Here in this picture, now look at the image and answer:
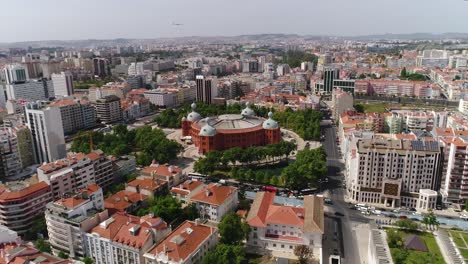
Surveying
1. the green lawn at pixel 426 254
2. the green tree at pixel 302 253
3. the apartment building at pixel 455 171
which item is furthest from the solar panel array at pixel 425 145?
the green tree at pixel 302 253

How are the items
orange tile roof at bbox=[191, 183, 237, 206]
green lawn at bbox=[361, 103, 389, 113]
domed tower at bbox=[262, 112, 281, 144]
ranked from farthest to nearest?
green lawn at bbox=[361, 103, 389, 113] < domed tower at bbox=[262, 112, 281, 144] < orange tile roof at bbox=[191, 183, 237, 206]

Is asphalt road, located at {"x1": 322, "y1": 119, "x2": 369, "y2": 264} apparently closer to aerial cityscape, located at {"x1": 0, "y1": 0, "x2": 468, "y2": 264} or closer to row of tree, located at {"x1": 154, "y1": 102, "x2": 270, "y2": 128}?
aerial cityscape, located at {"x1": 0, "y1": 0, "x2": 468, "y2": 264}

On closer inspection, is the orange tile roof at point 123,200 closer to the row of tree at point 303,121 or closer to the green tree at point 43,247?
the green tree at point 43,247

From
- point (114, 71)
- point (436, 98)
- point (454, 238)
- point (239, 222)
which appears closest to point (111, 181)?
point (239, 222)

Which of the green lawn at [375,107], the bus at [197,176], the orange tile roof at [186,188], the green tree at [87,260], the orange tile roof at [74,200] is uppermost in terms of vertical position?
the orange tile roof at [74,200]

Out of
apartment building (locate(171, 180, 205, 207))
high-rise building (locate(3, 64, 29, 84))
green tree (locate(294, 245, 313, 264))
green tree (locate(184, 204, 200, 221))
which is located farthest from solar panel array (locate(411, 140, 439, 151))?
high-rise building (locate(3, 64, 29, 84))
